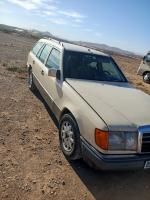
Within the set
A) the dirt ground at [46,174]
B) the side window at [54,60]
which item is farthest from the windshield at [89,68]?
the dirt ground at [46,174]

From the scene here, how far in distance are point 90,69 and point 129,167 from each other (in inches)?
111

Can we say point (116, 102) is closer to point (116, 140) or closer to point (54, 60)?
point (116, 140)

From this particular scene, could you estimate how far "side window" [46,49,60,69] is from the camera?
661 cm

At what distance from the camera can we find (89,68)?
21.7 feet

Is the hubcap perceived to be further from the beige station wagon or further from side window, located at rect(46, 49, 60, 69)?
side window, located at rect(46, 49, 60, 69)

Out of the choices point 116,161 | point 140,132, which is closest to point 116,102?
point 140,132

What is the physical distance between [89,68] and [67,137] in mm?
1893

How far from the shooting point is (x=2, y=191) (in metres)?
4.16

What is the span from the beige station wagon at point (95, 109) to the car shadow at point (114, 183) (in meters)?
0.31

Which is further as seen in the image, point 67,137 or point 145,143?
point 67,137

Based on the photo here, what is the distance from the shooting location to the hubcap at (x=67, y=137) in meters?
5.09

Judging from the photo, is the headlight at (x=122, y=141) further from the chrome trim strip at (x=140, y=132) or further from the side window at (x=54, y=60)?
the side window at (x=54, y=60)

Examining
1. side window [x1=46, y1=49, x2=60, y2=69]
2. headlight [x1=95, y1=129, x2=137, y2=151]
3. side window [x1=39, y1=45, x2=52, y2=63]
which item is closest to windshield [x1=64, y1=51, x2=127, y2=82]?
side window [x1=46, y1=49, x2=60, y2=69]

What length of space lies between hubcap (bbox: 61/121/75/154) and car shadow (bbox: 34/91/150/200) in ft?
0.91
